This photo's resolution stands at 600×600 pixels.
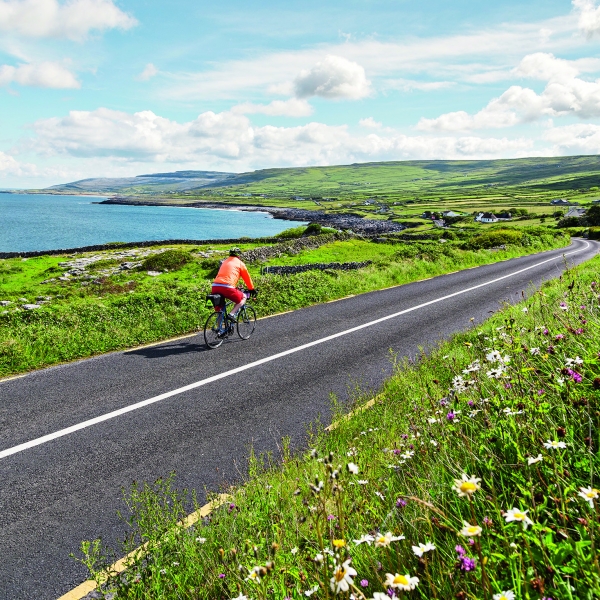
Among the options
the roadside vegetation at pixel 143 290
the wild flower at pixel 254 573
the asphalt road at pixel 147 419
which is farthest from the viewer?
the roadside vegetation at pixel 143 290

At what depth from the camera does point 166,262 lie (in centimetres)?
4059

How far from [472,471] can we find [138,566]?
9.82 feet

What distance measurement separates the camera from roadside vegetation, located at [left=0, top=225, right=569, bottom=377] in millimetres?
11211

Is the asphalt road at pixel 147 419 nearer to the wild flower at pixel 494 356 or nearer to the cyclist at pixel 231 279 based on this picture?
the cyclist at pixel 231 279

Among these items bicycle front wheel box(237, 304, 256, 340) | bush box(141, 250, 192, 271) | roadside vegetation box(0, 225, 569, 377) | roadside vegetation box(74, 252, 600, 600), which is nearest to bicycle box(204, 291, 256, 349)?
bicycle front wheel box(237, 304, 256, 340)

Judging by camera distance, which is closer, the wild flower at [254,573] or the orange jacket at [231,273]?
the wild flower at [254,573]

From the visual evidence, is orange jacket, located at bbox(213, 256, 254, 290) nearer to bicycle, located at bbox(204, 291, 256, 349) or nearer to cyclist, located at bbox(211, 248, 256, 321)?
cyclist, located at bbox(211, 248, 256, 321)

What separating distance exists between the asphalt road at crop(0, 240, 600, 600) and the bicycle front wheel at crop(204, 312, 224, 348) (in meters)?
0.37

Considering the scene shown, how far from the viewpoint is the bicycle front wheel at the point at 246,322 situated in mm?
12656

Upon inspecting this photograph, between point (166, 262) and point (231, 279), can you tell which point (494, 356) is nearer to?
point (231, 279)

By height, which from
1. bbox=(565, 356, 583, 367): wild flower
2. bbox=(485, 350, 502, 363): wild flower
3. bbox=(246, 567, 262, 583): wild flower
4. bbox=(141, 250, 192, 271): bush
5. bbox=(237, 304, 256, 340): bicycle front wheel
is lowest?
bbox=(141, 250, 192, 271): bush

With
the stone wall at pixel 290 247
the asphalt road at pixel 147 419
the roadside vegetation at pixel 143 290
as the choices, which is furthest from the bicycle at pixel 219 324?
the stone wall at pixel 290 247

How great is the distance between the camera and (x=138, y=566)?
385 centimetres

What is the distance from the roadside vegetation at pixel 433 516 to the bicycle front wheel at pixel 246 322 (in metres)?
6.81
